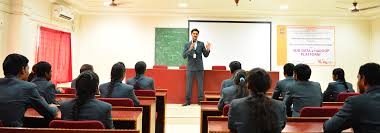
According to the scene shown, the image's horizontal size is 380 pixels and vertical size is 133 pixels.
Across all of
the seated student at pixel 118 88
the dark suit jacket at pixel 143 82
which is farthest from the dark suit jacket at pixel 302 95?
the dark suit jacket at pixel 143 82

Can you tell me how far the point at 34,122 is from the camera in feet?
9.03

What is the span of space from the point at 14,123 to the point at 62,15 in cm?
643

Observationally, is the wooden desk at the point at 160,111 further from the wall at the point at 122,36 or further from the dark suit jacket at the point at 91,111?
the wall at the point at 122,36

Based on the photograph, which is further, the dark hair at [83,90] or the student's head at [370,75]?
the dark hair at [83,90]

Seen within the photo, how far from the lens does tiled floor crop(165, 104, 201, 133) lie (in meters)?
5.67

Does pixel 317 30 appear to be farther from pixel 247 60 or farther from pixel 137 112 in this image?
pixel 137 112

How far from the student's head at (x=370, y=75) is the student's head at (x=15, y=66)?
238 cm

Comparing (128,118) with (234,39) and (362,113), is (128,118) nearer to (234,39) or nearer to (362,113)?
(362,113)

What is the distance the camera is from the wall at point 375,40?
9824mm

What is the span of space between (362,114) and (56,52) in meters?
7.62

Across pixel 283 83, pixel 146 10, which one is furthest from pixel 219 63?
pixel 283 83

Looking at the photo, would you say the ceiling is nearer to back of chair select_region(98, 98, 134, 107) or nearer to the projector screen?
the projector screen

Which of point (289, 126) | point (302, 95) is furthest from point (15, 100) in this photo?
point (302, 95)

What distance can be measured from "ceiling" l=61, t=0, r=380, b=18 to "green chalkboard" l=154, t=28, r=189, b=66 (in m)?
0.56
